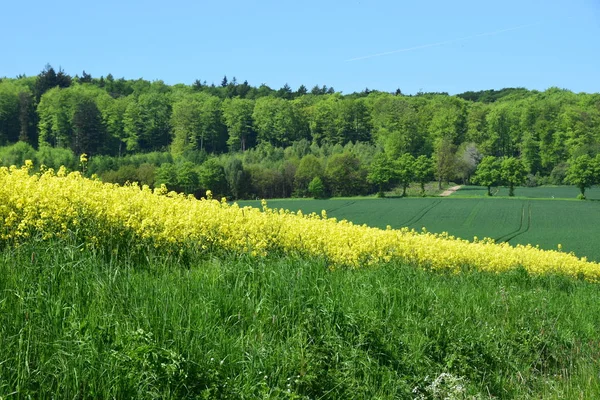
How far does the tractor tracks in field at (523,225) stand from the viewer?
Answer: 137ft

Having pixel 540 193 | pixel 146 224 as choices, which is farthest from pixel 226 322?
pixel 540 193

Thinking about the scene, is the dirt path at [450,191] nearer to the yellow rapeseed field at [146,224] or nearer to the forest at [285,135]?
the forest at [285,135]

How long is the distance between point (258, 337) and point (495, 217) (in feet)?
171

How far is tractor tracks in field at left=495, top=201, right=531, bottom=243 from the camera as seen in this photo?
41.8 meters

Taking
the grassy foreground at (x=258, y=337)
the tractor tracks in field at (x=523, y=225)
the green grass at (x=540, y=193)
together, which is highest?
the grassy foreground at (x=258, y=337)

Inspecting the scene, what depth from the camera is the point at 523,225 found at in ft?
159

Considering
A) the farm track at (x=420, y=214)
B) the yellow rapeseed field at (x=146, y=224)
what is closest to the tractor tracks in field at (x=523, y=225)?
the farm track at (x=420, y=214)

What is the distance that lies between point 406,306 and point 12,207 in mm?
4625

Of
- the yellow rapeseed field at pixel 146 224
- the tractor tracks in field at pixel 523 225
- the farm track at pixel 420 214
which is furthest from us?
the farm track at pixel 420 214

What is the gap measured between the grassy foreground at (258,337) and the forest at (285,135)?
87.1 feet

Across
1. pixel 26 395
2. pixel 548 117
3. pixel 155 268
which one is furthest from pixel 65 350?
pixel 548 117

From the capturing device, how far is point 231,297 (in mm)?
4785

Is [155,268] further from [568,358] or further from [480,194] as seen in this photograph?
[480,194]

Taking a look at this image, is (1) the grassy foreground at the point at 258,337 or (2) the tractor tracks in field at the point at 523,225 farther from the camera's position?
(2) the tractor tracks in field at the point at 523,225
